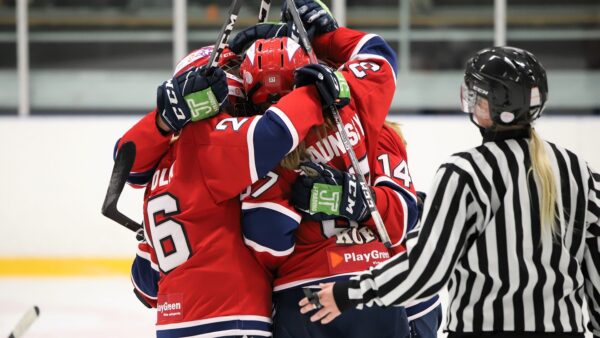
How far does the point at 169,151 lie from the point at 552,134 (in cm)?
388

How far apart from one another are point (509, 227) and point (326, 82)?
1.80 feet

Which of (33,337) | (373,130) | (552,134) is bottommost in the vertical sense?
(33,337)

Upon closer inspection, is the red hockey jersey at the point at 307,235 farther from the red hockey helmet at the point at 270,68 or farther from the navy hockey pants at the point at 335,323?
the red hockey helmet at the point at 270,68

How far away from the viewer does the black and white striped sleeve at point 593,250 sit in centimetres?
173

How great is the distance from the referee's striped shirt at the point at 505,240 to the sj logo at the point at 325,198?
1.14 feet

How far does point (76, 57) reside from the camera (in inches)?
244

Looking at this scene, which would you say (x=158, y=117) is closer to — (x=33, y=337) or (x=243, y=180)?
(x=243, y=180)

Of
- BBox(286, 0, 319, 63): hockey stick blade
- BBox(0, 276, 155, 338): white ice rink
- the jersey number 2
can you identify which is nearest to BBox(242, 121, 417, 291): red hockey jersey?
the jersey number 2

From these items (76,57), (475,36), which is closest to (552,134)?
(475,36)

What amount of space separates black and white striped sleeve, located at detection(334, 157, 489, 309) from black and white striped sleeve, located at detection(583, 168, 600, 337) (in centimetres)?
20

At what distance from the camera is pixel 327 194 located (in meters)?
2.05

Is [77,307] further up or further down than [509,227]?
further down

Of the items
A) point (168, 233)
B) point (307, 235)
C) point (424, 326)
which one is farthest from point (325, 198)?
point (424, 326)

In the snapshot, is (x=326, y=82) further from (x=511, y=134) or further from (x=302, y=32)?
(x=511, y=134)
